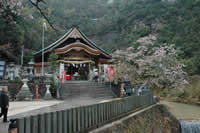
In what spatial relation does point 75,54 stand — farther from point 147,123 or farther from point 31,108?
point 147,123

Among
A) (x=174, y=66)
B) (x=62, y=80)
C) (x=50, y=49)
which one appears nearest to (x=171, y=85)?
(x=174, y=66)

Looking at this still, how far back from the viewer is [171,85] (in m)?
14.2

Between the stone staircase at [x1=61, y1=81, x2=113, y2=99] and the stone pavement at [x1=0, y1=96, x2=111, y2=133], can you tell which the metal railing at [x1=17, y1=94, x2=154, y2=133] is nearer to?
the stone pavement at [x1=0, y1=96, x2=111, y2=133]

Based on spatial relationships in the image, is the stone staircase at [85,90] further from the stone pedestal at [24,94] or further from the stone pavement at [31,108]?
the stone pavement at [31,108]

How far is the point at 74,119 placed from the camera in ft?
14.6

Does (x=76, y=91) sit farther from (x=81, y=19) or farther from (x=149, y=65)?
(x=81, y=19)

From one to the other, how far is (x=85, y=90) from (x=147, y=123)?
259 inches

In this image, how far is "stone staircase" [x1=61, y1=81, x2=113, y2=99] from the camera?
12.7 meters

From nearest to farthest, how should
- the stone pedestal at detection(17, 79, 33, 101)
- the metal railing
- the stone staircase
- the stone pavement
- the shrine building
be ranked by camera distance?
1. the metal railing
2. the stone pavement
3. the stone pedestal at detection(17, 79, 33, 101)
4. the stone staircase
5. the shrine building

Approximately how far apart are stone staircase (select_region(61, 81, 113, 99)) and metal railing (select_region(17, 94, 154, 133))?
6.04 meters

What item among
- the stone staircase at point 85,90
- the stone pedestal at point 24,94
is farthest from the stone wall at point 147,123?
the stone pedestal at point 24,94

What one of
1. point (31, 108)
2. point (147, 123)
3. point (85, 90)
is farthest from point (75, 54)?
point (147, 123)

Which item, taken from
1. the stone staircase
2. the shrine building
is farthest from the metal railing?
the shrine building

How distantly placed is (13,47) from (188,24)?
106 ft
